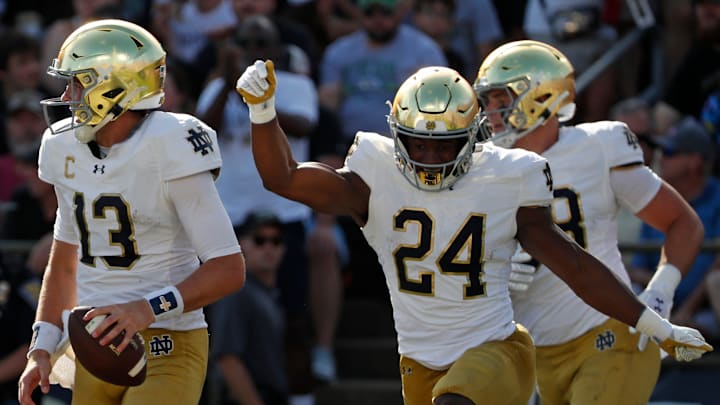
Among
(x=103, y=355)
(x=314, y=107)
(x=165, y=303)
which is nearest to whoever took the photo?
(x=103, y=355)

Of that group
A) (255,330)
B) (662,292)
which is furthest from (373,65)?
(662,292)

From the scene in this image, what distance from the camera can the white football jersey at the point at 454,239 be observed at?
16.3 ft

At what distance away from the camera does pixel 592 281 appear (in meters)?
4.97

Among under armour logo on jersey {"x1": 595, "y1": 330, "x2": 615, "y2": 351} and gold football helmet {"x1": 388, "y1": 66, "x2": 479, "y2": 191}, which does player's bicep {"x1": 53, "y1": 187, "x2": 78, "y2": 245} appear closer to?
gold football helmet {"x1": 388, "y1": 66, "x2": 479, "y2": 191}

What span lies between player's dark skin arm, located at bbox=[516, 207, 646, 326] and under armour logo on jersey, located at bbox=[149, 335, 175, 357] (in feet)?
4.14

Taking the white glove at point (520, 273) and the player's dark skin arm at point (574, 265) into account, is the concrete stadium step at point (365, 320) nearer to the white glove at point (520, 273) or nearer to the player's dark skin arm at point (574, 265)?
the white glove at point (520, 273)

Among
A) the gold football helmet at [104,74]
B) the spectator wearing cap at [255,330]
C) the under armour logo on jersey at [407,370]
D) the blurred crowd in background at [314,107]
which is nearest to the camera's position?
the gold football helmet at [104,74]

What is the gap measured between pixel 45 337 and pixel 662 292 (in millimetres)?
2358

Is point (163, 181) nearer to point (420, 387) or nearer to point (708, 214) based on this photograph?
point (420, 387)

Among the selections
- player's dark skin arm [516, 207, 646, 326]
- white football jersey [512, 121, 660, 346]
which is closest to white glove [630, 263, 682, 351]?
white football jersey [512, 121, 660, 346]

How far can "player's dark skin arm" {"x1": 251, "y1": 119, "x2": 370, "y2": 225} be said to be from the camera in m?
4.86

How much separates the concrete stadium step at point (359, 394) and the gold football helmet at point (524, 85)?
9.69 ft

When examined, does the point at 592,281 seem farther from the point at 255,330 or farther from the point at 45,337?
the point at 255,330

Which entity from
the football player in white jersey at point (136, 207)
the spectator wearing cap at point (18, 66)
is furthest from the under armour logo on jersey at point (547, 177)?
the spectator wearing cap at point (18, 66)
